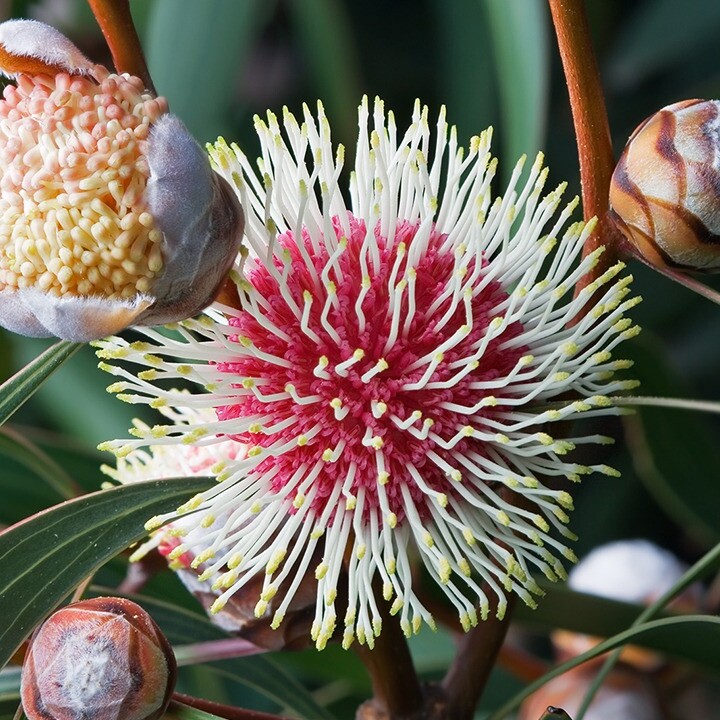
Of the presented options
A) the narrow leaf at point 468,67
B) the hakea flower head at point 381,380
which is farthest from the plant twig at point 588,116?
the narrow leaf at point 468,67

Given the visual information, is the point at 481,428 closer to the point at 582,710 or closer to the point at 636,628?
the point at 636,628

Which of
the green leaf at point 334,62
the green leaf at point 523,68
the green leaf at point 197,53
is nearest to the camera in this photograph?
the green leaf at point 523,68

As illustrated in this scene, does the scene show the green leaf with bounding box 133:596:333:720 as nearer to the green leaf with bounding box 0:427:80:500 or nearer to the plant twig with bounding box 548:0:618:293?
the green leaf with bounding box 0:427:80:500

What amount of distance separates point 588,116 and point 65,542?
491mm

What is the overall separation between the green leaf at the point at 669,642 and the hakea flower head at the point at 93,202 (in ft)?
1.53

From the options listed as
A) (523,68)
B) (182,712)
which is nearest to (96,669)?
(182,712)

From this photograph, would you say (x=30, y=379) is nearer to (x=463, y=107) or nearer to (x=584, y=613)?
(x=584, y=613)

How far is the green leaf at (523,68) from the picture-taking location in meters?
1.25

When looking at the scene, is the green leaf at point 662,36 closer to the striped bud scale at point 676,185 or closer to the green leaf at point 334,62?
the green leaf at point 334,62

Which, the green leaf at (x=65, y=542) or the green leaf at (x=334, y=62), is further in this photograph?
the green leaf at (x=334, y=62)

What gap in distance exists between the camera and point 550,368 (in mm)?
820

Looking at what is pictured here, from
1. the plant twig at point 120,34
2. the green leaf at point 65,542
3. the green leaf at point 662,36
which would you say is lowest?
the green leaf at point 65,542

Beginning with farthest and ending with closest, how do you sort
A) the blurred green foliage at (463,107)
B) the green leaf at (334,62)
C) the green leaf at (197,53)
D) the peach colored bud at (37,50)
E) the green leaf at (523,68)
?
the green leaf at (334,62)
the green leaf at (197,53)
the blurred green foliage at (463,107)
the green leaf at (523,68)
the peach colored bud at (37,50)

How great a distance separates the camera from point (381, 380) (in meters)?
0.81
